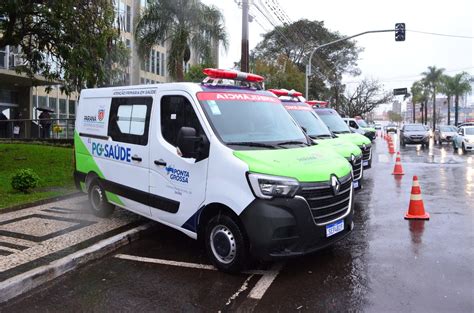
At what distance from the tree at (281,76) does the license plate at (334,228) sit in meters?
31.0

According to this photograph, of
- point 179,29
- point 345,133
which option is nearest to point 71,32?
point 345,133

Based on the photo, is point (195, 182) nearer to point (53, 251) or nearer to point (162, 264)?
point (162, 264)

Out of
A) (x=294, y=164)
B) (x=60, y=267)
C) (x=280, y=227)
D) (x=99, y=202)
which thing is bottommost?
(x=60, y=267)

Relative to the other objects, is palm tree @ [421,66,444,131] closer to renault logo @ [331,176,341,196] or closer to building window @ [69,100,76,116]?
building window @ [69,100,76,116]

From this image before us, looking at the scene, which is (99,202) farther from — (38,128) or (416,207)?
(38,128)

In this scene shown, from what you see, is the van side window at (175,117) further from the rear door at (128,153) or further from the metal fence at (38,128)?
the metal fence at (38,128)

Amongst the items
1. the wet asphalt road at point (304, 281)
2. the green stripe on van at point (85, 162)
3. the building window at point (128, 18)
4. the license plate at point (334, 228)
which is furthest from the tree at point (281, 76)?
the license plate at point (334, 228)

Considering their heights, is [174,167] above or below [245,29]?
below

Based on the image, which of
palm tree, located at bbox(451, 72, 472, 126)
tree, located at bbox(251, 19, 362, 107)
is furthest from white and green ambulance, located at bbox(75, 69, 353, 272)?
palm tree, located at bbox(451, 72, 472, 126)

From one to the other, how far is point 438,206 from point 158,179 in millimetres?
5822

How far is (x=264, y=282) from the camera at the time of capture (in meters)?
4.71

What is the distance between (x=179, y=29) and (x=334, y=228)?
18087 mm

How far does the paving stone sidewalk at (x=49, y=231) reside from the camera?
515cm

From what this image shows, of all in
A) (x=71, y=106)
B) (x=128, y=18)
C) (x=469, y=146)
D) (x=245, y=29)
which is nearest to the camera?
(x=245, y=29)
